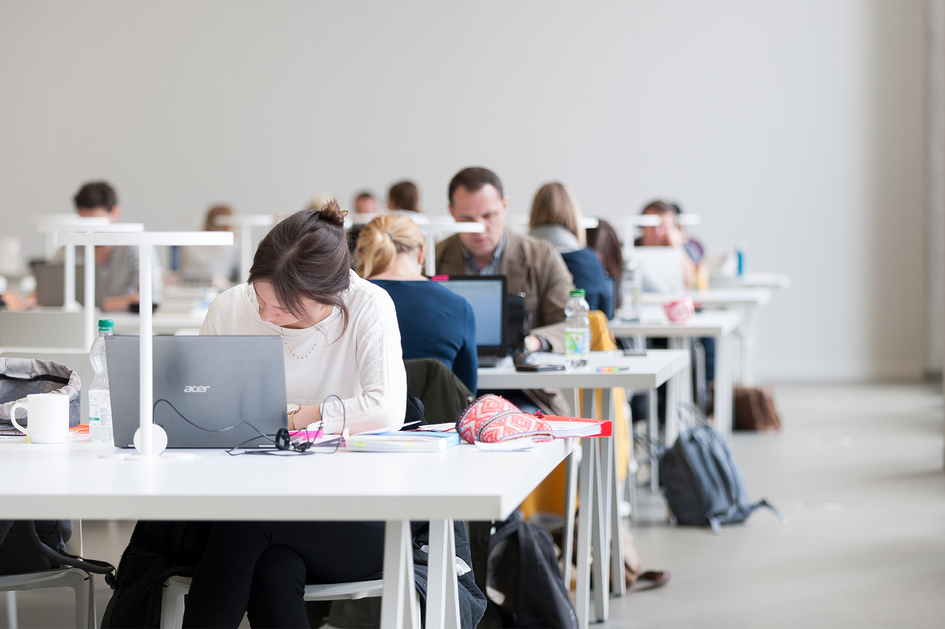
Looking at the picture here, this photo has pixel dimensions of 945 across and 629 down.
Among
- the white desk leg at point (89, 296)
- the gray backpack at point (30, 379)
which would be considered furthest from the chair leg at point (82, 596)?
the white desk leg at point (89, 296)

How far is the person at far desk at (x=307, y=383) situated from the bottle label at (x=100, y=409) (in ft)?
0.88

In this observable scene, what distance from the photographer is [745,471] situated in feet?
14.9

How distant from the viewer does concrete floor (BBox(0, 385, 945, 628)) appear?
2.64 metres

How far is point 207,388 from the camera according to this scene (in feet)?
5.06

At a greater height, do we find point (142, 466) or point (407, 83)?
point (407, 83)

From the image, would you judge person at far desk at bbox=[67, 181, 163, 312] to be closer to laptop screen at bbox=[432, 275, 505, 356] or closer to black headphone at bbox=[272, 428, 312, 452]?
laptop screen at bbox=[432, 275, 505, 356]

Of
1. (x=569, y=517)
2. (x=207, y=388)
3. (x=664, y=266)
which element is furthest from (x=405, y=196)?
(x=207, y=388)

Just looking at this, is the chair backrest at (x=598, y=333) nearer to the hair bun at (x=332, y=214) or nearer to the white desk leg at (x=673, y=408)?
the white desk leg at (x=673, y=408)

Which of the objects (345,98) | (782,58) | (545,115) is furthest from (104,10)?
(782,58)

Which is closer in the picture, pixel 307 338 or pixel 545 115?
pixel 307 338

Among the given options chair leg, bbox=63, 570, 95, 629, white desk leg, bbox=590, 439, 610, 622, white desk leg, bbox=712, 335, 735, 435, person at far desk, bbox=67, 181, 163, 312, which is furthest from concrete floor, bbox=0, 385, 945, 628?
person at far desk, bbox=67, 181, 163, 312

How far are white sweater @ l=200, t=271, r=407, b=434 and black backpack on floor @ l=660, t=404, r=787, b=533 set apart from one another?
1.95 m

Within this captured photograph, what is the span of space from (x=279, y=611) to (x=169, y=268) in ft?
21.9

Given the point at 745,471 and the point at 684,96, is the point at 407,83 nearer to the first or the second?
the point at 684,96
